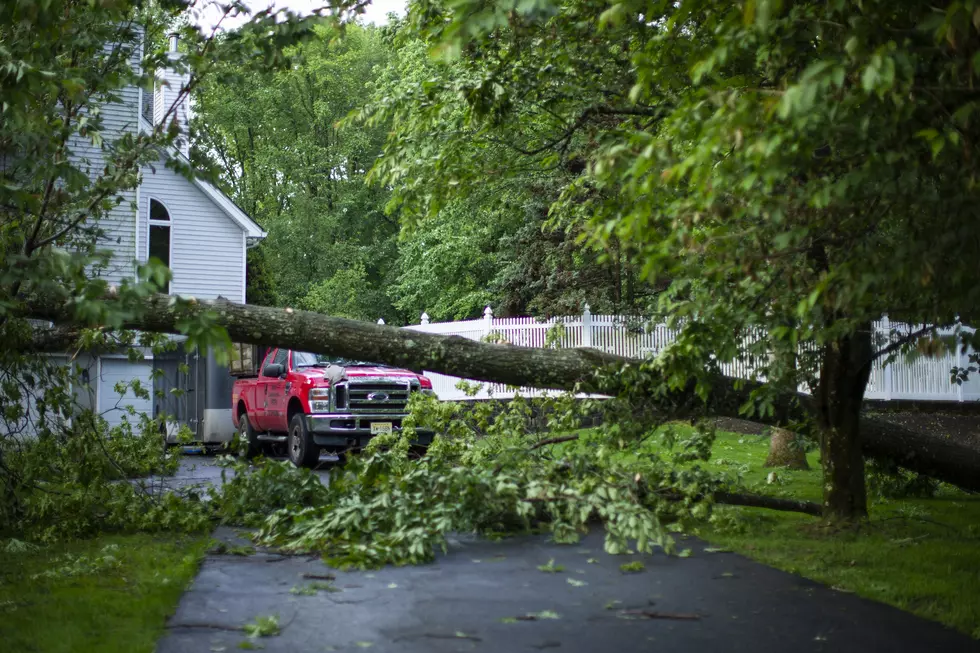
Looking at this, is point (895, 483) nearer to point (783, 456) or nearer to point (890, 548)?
point (890, 548)

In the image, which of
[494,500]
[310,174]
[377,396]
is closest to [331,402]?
[377,396]

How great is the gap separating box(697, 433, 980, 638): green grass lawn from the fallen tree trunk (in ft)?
2.10

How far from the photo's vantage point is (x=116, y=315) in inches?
173

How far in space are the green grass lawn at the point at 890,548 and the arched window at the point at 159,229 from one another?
746 inches

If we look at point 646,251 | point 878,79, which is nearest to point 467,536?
point 646,251

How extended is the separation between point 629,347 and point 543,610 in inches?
731

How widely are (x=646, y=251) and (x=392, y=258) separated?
43210 mm

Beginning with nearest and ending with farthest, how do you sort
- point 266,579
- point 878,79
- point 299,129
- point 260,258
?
1. point 878,79
2. point 266,579
3. point 260,258
4. point 299,129

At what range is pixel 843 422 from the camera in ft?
29.0

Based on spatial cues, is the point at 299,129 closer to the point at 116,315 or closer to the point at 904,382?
the point at 904,382

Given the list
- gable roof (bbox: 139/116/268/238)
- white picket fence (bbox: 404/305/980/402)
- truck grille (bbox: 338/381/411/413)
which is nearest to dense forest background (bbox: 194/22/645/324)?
white picket fence (bbox: 404/305/980/402)

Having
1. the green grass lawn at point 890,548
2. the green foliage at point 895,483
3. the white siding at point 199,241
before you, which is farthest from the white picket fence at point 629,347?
the green grass lawn at point 890,548

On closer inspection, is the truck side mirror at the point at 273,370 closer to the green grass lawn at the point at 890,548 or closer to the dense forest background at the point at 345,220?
the green grass lawn at the point at 890,548

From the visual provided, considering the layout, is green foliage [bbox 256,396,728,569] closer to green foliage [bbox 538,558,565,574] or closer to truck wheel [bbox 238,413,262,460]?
green foliage [bbox 538,558,565,574]
